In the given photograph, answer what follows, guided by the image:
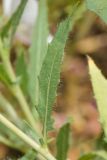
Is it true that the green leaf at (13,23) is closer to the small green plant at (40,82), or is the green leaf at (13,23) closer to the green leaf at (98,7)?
the small green plant at (40,82)

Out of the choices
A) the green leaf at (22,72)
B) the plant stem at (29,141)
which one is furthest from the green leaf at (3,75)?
the plant stem at (29,141)

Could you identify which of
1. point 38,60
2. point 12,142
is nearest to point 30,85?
point 38,60

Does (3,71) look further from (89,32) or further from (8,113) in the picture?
(89,32)

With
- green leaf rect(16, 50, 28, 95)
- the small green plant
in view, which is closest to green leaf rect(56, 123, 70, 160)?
the small green plant

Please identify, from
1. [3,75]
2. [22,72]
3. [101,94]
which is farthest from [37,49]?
[101,94]

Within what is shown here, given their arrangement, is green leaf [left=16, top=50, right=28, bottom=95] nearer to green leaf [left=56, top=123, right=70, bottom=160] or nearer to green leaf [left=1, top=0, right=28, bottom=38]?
green leaf [left=1, top=0, right=28, bottom=38]

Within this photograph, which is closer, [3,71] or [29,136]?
[29,136]
